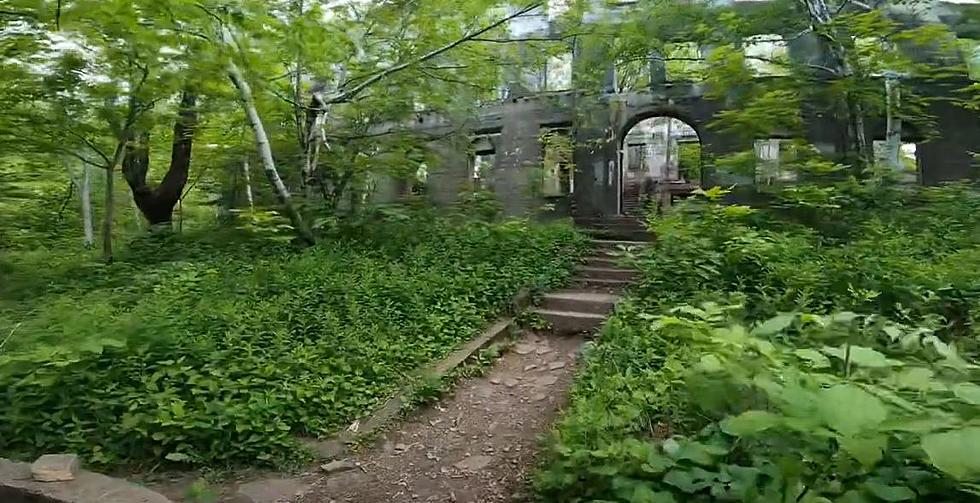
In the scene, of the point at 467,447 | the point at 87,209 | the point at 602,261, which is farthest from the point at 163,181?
the point at 467,447

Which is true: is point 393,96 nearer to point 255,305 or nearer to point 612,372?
point 255,305

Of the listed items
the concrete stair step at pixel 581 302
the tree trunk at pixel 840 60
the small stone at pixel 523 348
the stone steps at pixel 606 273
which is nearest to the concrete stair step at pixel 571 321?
the concrete stair step at pixel 581 302

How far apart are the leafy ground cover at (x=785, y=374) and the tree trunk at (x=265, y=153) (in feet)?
15.1

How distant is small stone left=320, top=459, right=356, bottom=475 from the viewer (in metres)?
3.48

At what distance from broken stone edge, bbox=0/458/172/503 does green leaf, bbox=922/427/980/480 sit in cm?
308

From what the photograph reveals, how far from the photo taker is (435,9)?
26.9 feet

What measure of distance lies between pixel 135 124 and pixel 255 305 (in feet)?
13.6

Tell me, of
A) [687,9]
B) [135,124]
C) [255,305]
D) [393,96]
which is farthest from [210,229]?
[687,9]

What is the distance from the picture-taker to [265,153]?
7.51m

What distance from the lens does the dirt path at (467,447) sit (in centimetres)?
331

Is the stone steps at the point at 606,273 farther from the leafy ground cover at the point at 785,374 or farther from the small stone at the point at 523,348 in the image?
the small stone at the point at 523,348

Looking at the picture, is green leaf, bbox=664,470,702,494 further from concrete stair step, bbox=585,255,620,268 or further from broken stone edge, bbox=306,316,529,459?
concrete stair step, bbox=585,255,620,268

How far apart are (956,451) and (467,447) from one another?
2898 millimetres

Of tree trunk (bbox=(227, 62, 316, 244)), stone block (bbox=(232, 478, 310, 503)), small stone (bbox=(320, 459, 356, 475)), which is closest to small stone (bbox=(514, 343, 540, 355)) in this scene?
small stone (bbox=(320, 459, 356, 475))
